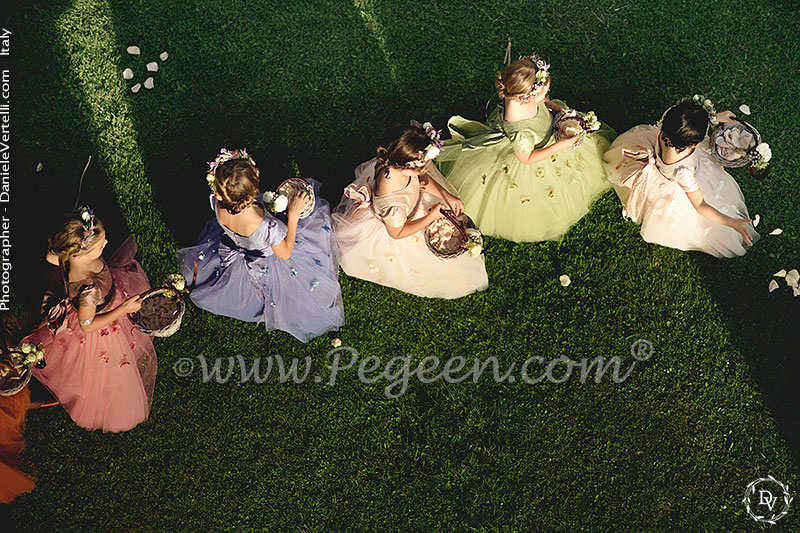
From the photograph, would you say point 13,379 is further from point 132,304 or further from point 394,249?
point 394,249

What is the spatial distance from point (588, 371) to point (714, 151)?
174 centimetres

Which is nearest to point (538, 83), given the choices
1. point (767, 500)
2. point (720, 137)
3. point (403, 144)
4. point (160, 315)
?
point (403, 144)

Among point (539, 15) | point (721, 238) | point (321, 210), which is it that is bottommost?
point (721, 238)

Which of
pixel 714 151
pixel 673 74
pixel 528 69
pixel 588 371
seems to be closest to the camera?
pixel 528 69

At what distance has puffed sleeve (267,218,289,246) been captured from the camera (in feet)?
13.0

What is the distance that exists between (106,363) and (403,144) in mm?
2401

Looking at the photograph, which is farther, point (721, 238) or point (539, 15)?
point (539, 15)

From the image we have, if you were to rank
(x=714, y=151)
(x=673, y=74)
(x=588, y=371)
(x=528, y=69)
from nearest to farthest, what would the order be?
1. (x=528, y=69)
2. (x=714, y=151)
3. (x=588, y=371)
4. (x=673, y=74)

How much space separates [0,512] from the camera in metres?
4.57

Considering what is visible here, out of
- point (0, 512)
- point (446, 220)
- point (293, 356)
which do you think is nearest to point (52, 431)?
point (0, 512)

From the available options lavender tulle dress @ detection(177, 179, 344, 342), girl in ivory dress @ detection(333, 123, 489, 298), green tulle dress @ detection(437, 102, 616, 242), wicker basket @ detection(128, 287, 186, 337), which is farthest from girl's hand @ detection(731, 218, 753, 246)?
wicker basket @ detection(128, 287, 186, 337)

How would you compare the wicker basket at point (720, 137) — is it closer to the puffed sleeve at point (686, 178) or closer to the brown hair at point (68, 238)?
the puffed sleeve at point (686, 178)

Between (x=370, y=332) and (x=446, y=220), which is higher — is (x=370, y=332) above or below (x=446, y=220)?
below

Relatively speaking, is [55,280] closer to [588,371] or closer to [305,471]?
[305,471]
